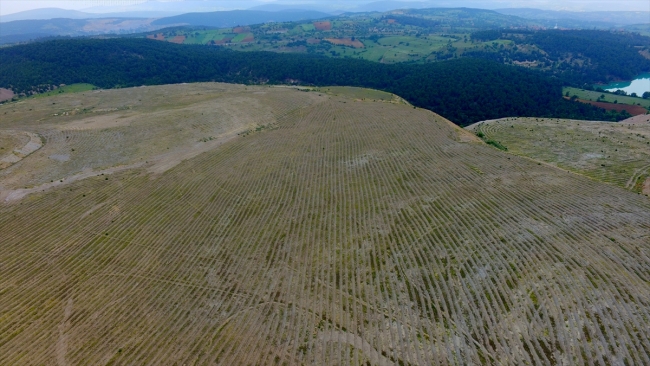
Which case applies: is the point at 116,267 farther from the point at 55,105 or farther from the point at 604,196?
the point at 55,105

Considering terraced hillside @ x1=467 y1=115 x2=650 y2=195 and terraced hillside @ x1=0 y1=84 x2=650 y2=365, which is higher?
terraced hillside @ x1=467 y1=115 x2=650 y2=195

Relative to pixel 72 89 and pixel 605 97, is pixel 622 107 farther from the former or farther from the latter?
pixel 72 89

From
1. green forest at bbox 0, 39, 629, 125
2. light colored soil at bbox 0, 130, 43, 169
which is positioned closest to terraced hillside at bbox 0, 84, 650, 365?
light colored soil at bbox 0, 130, 43, 169

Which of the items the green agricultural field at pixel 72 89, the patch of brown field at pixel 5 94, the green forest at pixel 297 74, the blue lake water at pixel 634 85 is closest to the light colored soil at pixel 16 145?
the patch of brown field at pixel 5 94

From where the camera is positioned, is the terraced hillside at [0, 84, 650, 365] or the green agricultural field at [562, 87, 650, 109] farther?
the green agricultural field at [562, 87, 650, 109]

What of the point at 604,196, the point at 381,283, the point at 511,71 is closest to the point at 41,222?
the point at 381,283

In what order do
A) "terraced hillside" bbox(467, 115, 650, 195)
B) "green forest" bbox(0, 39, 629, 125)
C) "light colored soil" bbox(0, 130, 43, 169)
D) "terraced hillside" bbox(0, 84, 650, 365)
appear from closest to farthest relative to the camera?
1. "terraced hillside" bbox(0, 84, 650, 365)
2. "terraced hillside" bbox(467, 115, 650, 195)
3. "light colored soil" bbox(0, 130, 43, 169)
4. "green forest" bbox(0, 39, 629, 125)

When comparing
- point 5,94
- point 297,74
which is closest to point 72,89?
point 5,94

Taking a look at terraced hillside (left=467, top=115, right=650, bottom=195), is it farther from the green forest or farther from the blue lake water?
the blue lake water

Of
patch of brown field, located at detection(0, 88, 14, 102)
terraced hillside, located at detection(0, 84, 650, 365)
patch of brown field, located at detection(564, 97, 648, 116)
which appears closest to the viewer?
terraced hillside, located at detection(0, 84, 650, 365)
